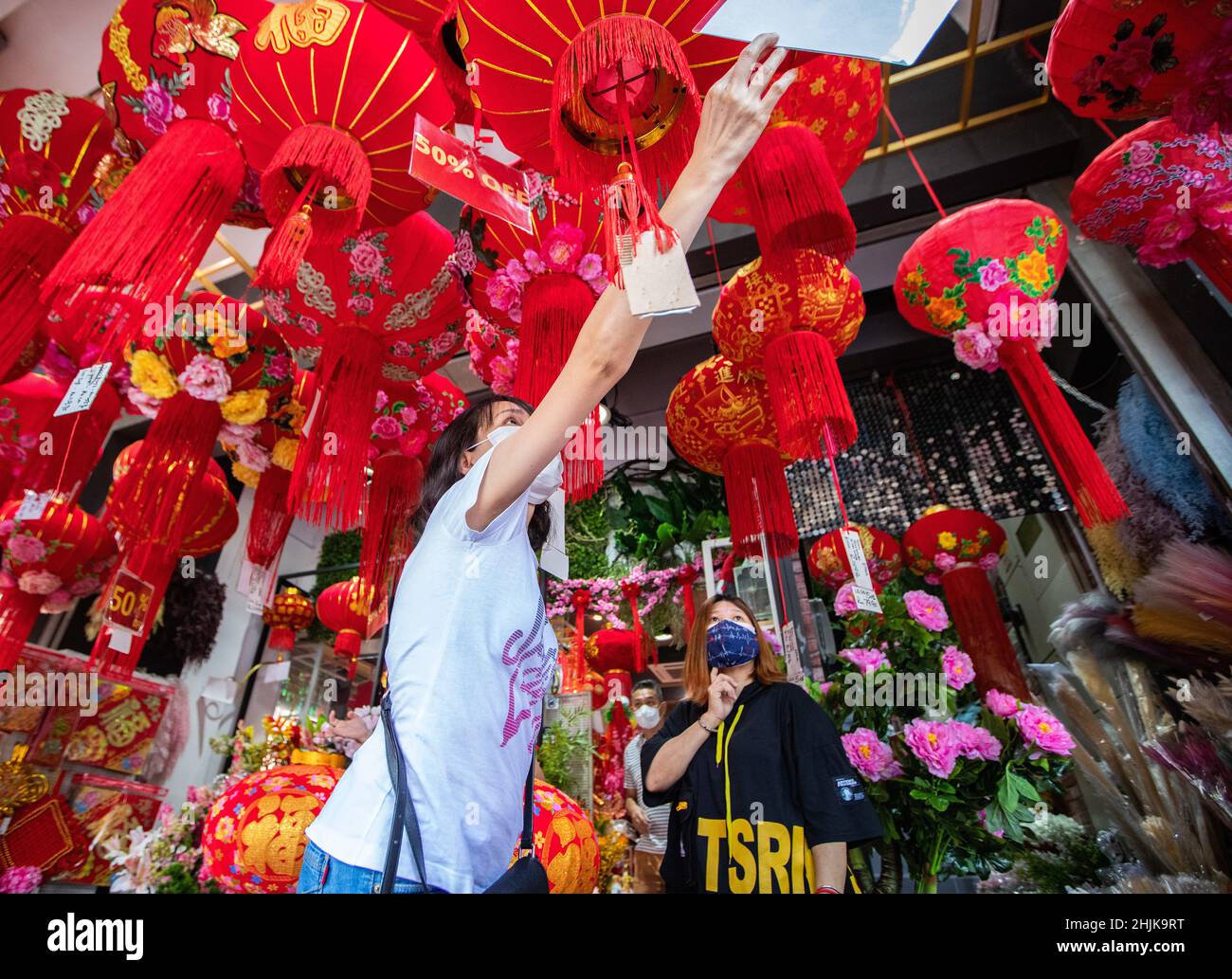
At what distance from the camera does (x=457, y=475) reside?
1.00m

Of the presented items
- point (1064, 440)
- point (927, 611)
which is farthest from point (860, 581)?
point (1064, 440)

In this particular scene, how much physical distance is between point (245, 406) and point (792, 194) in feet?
7.28

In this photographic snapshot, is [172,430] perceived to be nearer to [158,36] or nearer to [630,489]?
[158,36]

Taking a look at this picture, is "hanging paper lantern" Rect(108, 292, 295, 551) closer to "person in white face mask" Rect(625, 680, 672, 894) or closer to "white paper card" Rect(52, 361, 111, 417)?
"white paper card" Rect(52, 361, 111, 417)

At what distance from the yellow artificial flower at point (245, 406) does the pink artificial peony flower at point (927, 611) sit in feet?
8.31

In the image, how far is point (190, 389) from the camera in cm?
255

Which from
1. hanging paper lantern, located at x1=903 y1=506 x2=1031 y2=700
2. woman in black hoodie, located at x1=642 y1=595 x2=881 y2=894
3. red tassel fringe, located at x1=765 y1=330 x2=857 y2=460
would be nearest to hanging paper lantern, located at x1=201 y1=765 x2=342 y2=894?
woman in black hoodie, located at x1=642 y1=595 x2=881 y2=894

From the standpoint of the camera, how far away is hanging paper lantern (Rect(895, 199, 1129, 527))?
2.04 m

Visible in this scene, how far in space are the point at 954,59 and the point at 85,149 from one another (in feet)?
12.1

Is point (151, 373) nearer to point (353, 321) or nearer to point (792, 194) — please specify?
point (353, 321)

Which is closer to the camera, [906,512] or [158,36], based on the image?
[158,36]

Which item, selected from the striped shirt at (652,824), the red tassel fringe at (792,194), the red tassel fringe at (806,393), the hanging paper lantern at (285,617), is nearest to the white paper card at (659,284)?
the red tassel fringe at (792,194)

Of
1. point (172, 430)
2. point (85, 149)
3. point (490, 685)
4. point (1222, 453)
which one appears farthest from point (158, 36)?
point (1222, 453)

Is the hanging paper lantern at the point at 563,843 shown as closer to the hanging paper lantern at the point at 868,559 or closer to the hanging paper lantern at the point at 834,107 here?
the hanging paper lantern at the point at 834,107
